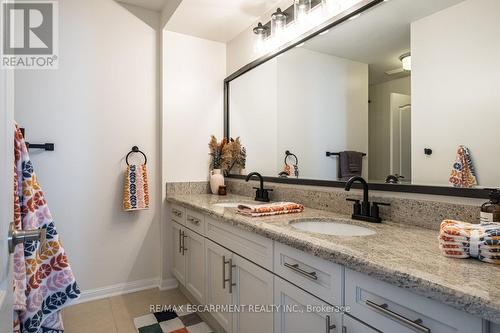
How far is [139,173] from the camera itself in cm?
229

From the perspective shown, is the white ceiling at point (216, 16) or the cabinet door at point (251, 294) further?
the white ceiling at point (216, 16)

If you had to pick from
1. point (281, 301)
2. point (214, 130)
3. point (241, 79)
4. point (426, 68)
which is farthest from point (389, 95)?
point (214, 130)

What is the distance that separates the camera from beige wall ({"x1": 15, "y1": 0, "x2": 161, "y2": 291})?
212 cm

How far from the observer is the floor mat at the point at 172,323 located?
183 centimetres

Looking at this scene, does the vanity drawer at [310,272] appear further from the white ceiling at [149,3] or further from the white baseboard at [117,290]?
the white ceiling at [149,3]

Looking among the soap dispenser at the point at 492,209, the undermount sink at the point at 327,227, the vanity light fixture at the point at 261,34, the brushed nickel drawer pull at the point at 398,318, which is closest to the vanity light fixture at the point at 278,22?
the vanity light fixture at the point at 261,34

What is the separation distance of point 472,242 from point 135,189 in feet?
7.01

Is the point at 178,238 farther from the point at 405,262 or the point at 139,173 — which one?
the point at 405,262

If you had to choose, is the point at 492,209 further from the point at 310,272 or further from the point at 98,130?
the point at 98,130

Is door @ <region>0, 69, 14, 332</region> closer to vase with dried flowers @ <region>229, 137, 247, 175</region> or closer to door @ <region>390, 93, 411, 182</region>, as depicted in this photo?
door @ <region>390, 93, 411, 182</region>

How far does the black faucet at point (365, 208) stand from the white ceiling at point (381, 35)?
1.74ft

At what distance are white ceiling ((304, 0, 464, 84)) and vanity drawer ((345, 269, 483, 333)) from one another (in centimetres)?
97

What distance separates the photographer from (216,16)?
222 centimetres

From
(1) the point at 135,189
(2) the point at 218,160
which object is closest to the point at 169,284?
(1) the point at 135,189
